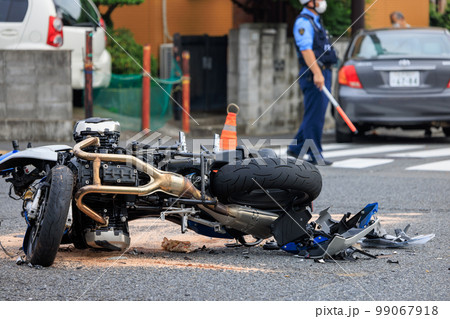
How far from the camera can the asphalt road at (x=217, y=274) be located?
4.68 meters

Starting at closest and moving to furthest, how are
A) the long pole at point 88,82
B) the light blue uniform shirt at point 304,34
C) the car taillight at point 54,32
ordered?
the light blue uniform shirt at point 304,34, the long pole at point 88,82, the car taillight at point 54,32

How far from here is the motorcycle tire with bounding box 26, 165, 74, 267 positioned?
504cm

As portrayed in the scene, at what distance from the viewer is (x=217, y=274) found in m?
5.15

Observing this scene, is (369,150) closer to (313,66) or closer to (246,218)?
(313,66)

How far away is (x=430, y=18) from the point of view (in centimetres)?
2816

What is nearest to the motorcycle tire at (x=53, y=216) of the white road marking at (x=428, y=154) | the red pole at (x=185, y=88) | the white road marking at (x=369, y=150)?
the white road marking at (x=369, y=150)

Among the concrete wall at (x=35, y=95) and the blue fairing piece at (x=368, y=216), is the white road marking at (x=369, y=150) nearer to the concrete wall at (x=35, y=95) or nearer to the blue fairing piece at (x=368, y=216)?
the concrete wall at (x=35, y=95)

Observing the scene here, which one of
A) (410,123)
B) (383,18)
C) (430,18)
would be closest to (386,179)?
(410,123)

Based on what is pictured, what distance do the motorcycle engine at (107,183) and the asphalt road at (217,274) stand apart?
0.51 ft

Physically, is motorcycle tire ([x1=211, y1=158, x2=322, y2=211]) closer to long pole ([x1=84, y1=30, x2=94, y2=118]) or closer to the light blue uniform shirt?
the light blue uniform shirt

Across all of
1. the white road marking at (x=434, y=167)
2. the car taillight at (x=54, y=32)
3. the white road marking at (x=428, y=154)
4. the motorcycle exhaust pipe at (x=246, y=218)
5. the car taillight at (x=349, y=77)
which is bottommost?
the white road marking at (x=428, y=154)

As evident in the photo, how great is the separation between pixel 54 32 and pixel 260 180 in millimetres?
8495

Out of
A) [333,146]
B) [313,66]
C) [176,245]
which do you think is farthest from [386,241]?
[333,146]
